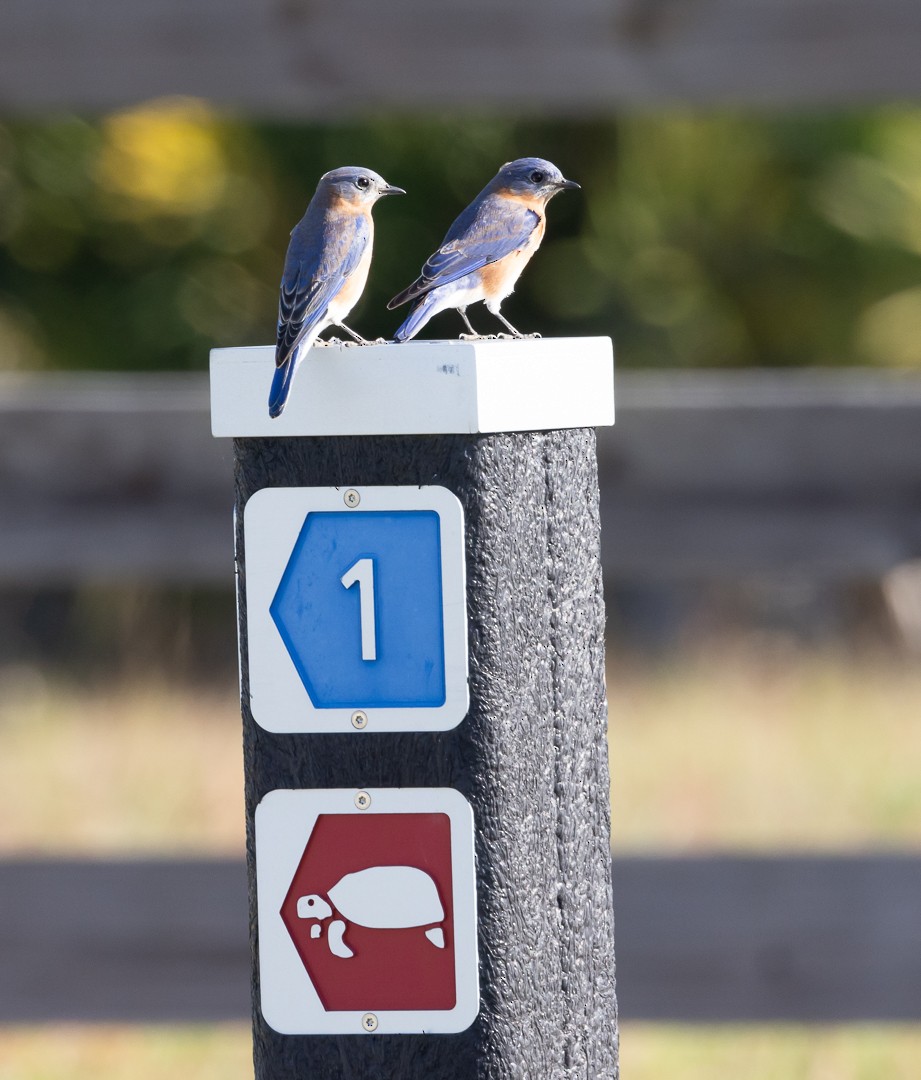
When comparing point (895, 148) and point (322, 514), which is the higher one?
point (895, 148)

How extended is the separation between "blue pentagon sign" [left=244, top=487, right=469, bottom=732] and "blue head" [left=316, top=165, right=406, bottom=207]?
654 millimetres

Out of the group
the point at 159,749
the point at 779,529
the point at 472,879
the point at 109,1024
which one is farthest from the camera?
the point at 159,749

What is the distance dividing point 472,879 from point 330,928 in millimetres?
132

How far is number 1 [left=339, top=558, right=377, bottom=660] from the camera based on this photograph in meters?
1.46

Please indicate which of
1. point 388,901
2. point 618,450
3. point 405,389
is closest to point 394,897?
point 388,901

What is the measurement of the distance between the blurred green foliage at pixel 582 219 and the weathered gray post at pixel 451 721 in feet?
21.6

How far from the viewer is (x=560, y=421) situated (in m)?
1.55

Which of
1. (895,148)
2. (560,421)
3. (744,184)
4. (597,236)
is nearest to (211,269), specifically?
(597,236)

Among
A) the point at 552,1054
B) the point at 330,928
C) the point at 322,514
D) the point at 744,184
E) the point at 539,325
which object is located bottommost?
the point at 552,1054

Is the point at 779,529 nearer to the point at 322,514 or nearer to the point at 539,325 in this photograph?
the point at 322,514

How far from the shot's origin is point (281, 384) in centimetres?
150

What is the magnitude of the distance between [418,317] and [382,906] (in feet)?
2.51

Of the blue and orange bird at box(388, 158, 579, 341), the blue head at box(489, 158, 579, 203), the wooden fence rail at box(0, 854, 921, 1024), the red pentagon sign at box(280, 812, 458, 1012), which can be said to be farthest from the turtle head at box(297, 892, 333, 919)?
the wooden fence rail at box(0, 854, 921, 1024)

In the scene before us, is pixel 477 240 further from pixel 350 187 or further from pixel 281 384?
pixel 281 384
